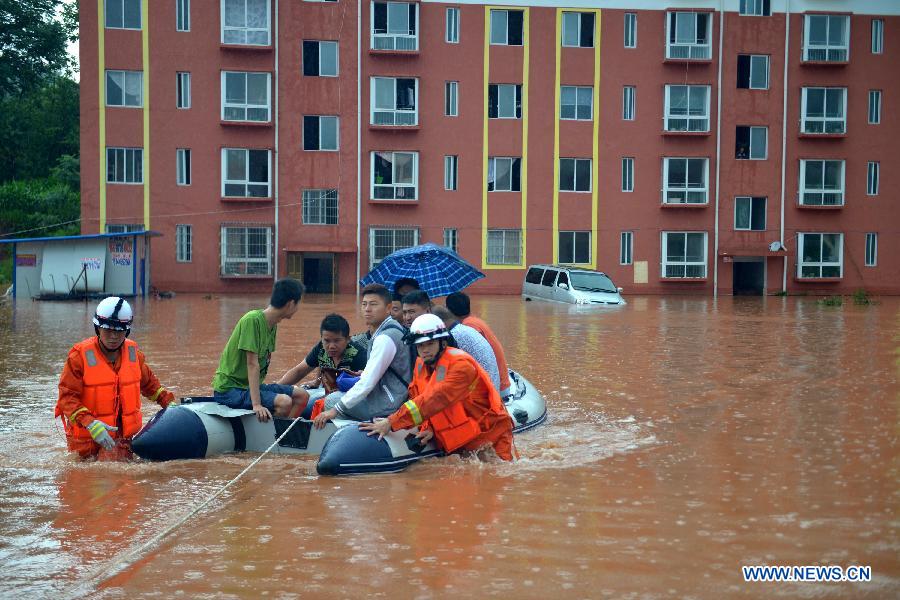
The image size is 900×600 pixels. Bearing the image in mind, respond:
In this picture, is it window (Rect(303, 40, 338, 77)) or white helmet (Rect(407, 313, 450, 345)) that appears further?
window (Rect(303, 40, 338, 77))

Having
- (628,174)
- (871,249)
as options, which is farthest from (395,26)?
(871,249)

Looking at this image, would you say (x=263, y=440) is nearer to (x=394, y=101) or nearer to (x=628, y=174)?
(x=394, y=101)

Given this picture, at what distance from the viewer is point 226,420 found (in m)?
9.03

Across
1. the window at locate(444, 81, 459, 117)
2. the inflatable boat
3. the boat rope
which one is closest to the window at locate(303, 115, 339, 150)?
the window at locate(444, 81, 459, 117)

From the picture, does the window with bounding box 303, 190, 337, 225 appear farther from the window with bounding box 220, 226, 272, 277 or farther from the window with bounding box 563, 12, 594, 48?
the window with bounding box 563, 12, 594, 48

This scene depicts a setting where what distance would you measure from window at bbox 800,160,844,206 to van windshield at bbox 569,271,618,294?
14034 mm

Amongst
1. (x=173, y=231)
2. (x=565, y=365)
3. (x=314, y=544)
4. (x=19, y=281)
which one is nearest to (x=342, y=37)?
(x=173, y=231)

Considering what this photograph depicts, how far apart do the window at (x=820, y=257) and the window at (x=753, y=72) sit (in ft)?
21.8

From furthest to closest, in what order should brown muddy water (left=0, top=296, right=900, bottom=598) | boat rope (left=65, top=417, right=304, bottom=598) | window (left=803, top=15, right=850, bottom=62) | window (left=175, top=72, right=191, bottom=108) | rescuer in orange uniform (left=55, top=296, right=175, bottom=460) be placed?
1. window (left=803, top=15, right=850, bottom=62)
2. window (left=175, top=72, right=191, bottom=108)
3. rescuer in orange uniform (left=55, top=296, right=175, bottom=460)
4. brown muddy water (left=0, top=296, right=900, bottom=598)
5. boat rope (left=65, top=417, right=304, bottom=598)

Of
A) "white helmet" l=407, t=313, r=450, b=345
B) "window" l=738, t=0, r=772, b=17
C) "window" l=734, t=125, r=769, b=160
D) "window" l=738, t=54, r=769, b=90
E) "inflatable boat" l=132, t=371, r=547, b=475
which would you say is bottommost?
"inflatable boat" l=132, t=371, r=547, b=475

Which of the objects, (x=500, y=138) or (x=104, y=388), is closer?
(x=104, y=388)

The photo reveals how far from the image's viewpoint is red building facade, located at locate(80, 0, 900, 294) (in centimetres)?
4003

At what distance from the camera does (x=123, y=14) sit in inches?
1556

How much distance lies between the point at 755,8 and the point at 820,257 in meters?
10.6
